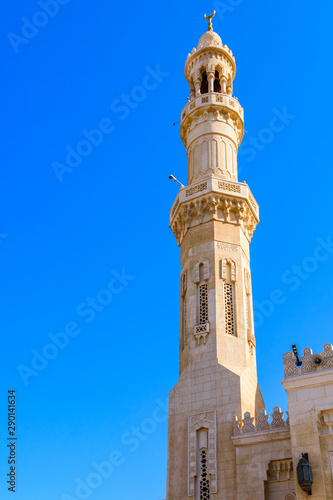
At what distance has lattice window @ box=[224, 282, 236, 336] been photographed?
91.3 ft

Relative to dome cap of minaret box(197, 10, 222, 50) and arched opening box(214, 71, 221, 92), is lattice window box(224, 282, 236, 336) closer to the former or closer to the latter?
arched opening box(214, 71, 221, 92)

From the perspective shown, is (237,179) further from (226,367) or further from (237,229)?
(226,367)

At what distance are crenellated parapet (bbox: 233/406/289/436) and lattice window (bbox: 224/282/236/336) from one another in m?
4.46

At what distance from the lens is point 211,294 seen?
2841 centimetres

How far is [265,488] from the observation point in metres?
22.8

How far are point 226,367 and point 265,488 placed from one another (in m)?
5.17

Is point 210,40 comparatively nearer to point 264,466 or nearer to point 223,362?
point 223,362

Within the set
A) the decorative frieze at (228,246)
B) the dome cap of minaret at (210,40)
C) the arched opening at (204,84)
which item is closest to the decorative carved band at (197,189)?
the decorative frieze at (228,246)

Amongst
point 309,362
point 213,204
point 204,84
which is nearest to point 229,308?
point 213,204

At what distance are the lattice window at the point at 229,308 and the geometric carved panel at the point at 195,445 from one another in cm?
401

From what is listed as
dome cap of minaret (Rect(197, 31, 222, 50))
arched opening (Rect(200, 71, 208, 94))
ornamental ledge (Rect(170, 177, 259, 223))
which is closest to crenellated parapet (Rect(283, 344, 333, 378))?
ornamental ledge (Rect(170, 177, 259, 223))

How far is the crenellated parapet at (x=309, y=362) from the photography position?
22.0m

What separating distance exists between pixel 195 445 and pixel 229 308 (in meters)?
6.41

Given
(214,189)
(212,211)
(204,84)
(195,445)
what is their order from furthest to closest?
1. (204,84)
2. (214,189)
3. (212,211)
4. (195,445)
